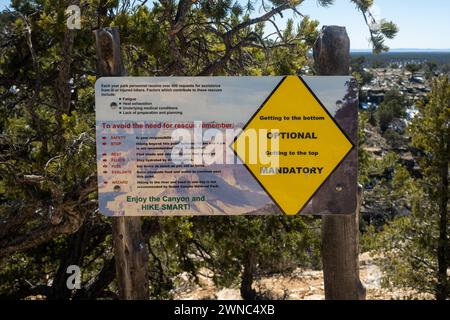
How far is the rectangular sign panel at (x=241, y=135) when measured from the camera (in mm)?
2859

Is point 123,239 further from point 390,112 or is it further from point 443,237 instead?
point 390,112

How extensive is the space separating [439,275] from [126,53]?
8421mm

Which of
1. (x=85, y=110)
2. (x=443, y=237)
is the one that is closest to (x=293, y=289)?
(x=443, y=237)

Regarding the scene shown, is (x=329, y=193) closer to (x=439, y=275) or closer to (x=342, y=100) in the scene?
(x=342, y=100)

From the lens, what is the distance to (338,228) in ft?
9.78

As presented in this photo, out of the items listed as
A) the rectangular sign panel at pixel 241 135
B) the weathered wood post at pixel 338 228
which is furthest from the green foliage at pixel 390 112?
the rectangular sign panel at pixel 241 135

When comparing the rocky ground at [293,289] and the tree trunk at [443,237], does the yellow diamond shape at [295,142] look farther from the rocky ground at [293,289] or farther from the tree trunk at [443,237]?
the rocky ground at [293,289]

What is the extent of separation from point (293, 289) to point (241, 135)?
10.4 meters

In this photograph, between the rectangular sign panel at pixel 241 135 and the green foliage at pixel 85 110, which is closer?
the rectangular sign panel at pixel 241 135

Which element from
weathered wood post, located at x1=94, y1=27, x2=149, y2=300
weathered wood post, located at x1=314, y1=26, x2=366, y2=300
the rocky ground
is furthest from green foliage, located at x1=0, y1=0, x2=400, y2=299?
the rocky ground

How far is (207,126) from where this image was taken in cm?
287

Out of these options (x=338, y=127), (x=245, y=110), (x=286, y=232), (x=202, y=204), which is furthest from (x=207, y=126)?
(x=286, y=232)

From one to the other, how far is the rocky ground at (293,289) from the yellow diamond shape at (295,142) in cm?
884

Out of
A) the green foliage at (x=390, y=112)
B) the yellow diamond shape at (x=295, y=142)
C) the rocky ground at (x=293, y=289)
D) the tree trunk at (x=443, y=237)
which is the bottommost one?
the rocky ground at (x=293, y=289)
